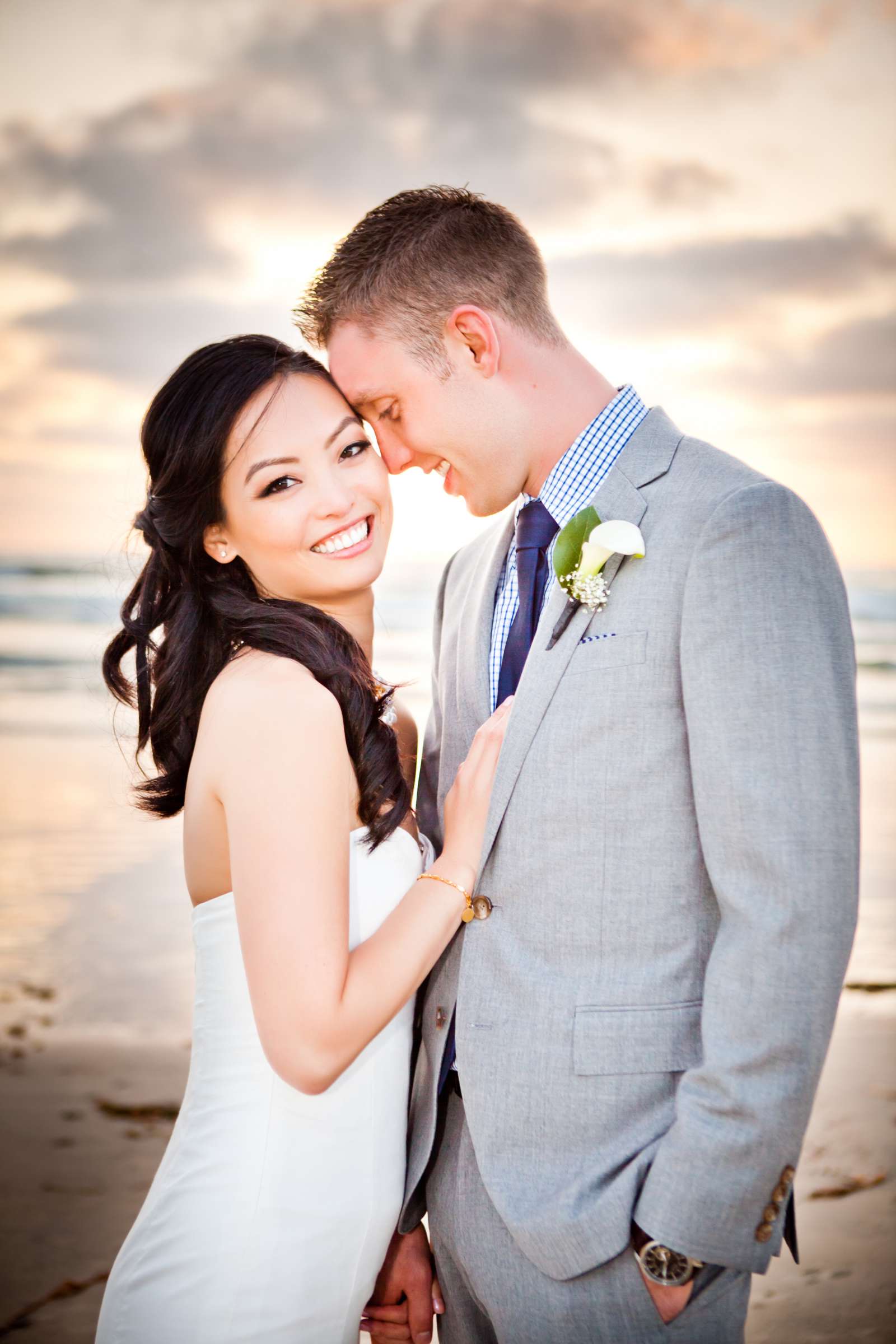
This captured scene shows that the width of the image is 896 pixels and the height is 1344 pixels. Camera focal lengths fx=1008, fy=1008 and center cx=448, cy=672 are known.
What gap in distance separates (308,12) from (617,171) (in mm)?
3248

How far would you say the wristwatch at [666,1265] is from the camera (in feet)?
Answer: 5.66

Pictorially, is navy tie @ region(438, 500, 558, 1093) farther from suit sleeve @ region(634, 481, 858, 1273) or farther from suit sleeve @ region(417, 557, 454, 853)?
suit sleeve @ region(634, 481, 858, 1273)

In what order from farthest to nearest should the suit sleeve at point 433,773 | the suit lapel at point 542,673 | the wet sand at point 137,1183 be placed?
the wet sand at point 137,1183
the suit sleeve at point 433,773
the suit lapel at point 542,673

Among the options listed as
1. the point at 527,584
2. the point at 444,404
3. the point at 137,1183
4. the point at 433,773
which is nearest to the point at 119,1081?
the point at 137,1183

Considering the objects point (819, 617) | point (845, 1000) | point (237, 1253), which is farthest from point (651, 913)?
point (845, 1000)

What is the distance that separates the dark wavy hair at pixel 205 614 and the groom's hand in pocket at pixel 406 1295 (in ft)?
3.18

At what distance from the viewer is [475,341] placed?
245cm

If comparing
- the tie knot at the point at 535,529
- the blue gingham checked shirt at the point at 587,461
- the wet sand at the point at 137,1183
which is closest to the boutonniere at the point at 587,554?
the blue gingham checked shirt at the point at 587,461

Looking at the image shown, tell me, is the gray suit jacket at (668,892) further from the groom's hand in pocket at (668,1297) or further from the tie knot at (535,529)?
the tie knot at (535,529)

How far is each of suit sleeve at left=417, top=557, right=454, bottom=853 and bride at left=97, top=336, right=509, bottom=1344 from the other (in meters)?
0.12

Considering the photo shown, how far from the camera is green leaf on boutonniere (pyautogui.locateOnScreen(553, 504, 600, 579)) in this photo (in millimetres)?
2004

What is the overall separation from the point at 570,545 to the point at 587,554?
0.22ft

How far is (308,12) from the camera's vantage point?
9.06 meters

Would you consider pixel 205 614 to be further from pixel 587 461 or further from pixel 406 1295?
pixel 406 1295
